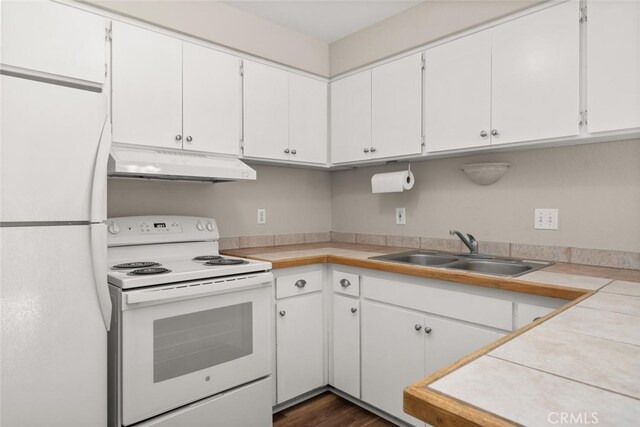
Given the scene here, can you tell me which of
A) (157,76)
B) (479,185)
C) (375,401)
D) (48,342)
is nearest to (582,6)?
(479,185)

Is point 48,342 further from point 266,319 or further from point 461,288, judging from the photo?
point 461,288

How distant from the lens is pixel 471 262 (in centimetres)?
216

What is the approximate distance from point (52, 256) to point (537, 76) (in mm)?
2194

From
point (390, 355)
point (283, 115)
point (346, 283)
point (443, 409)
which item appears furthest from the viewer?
point (283, 115)

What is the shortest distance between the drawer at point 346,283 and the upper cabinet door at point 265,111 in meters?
0.87

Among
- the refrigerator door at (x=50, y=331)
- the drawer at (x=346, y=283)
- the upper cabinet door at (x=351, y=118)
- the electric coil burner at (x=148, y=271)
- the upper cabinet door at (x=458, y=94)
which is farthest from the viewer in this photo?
the upper cabinet door at (x=351, y=118)

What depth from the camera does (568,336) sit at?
0.85 meters

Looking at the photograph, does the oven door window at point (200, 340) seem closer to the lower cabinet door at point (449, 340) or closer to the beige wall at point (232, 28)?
the lower cabinet door at point (449, 340)

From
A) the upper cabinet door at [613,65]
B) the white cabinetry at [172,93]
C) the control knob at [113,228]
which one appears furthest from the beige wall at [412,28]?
the control knob at [113,228]

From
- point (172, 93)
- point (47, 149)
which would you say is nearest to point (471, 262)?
point (172, 93)

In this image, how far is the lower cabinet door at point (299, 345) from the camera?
2186 mm

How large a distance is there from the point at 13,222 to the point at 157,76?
1.06 m

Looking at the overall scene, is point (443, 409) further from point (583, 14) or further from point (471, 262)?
point (583, 14)

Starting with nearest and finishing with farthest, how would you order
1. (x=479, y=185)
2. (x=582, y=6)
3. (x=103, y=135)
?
(x=103, y=135), (x=582, y=6), (x=479, y=185)
